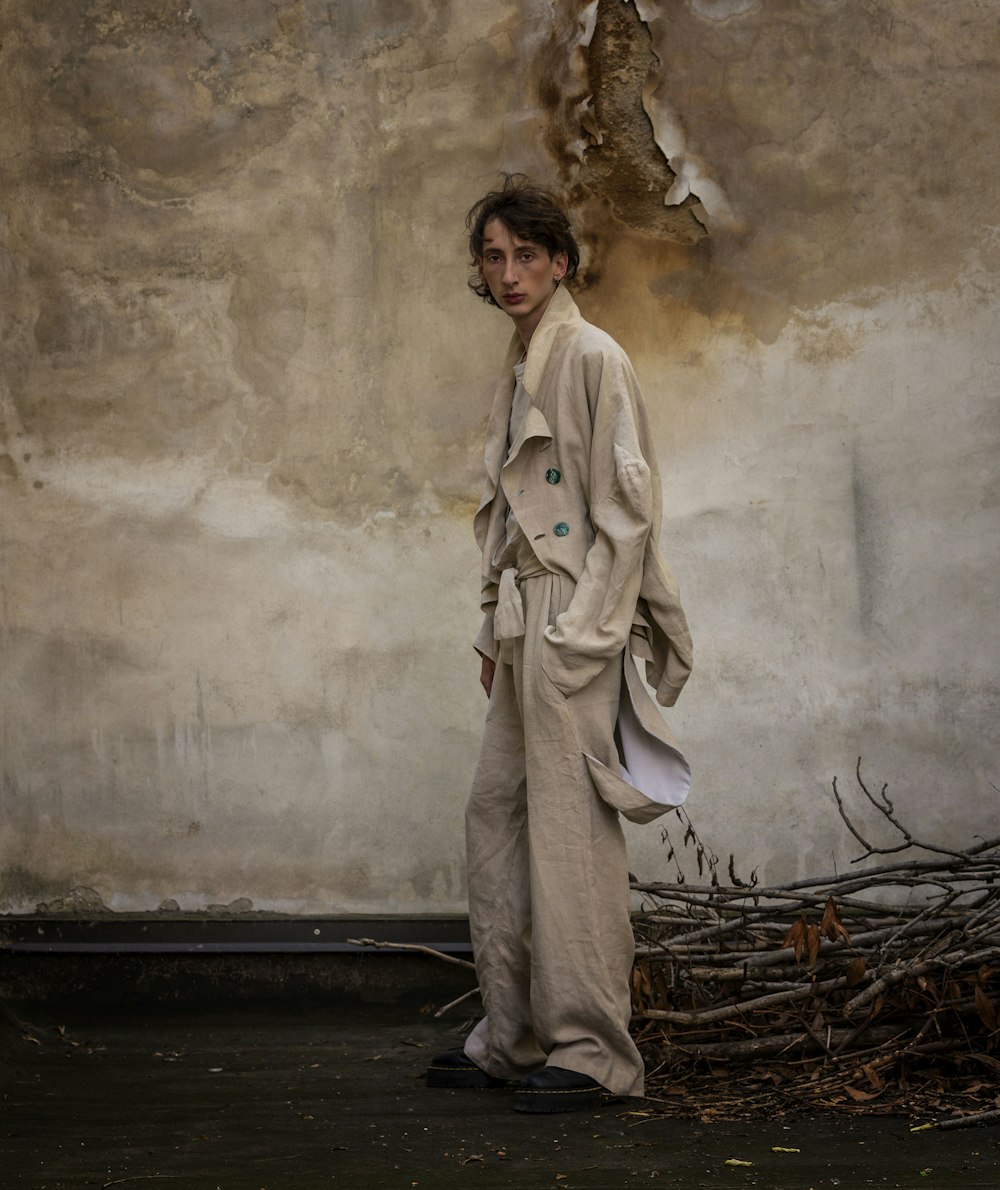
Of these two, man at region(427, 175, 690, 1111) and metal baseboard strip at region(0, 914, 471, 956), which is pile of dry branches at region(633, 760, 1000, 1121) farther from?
metal baseboard strip at region(0, 914, 471, 956)

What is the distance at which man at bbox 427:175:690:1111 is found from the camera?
3.38 meters

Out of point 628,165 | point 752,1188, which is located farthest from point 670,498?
point 752,1188

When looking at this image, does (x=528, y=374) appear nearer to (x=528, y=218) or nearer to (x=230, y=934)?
(x=528, y=218)

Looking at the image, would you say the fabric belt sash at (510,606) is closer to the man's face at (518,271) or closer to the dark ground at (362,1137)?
the man's face at (518,271)

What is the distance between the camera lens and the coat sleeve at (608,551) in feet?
11.1

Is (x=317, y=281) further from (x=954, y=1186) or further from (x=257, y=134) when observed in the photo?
(x=954, y=1186)

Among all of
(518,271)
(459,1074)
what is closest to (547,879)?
(459,1074)

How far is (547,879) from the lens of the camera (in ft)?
11.2

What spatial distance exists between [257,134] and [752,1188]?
3.69m

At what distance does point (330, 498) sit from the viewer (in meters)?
4.99

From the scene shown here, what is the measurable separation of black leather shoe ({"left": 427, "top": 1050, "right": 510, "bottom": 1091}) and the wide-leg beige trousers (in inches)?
1.5

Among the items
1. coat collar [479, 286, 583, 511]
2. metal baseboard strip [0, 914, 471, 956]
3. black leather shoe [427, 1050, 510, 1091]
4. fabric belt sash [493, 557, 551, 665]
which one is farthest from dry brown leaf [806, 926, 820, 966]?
metal baseboard strip [0, 914, 471, 956]

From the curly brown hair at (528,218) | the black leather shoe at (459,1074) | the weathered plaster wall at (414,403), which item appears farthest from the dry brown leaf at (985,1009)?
the curly brown hair at (528,218)

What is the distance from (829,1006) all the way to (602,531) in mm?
1258
